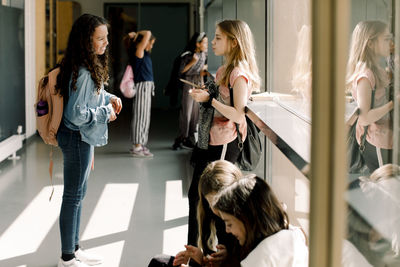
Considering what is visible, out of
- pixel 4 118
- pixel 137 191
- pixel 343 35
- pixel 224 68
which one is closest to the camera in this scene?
pixel 343 35

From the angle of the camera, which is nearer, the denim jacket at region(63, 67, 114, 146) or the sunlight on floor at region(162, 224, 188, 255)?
the denim jacket at region(63, 67, 114, 146)

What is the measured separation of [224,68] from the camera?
144 inches

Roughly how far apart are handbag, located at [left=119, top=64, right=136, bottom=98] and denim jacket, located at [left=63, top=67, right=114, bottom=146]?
4.66 metres

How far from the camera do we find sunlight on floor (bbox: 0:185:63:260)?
4.73m

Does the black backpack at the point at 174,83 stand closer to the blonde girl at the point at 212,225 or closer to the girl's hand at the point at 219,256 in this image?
the blonde girl at the point at 212,225

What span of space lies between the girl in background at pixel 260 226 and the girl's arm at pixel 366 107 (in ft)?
2.30

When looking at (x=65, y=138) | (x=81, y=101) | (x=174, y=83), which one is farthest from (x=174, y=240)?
(x=174, y=83)

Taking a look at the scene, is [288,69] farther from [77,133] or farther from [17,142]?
[17,142]

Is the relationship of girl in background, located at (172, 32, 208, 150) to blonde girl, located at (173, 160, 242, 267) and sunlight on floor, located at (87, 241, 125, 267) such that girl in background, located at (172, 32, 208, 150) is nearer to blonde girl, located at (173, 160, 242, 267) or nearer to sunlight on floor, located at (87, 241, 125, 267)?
sunlight on floor, located at (87, 241, 125, 267)

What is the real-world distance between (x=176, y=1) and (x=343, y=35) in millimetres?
15507

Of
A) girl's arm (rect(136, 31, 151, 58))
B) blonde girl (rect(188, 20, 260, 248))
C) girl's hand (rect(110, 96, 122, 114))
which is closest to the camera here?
blonde girl (rect(188, 20, 260, 248))

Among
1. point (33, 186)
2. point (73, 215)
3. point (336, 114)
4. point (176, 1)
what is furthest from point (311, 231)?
point (176, 1)

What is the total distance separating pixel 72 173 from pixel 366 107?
2853 mm

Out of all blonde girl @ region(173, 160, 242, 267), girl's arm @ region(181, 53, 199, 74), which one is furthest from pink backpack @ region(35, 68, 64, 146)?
girl's arm @ region(181, 53, 199, 74)
